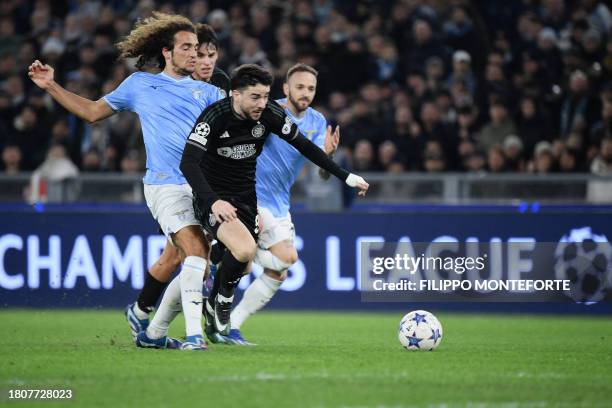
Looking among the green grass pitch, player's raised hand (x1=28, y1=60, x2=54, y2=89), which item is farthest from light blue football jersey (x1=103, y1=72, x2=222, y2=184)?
the green grass pitch

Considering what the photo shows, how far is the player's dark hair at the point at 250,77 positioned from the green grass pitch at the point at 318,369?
189cm

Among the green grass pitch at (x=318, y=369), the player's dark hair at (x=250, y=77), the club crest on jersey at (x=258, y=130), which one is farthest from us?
the club crest on jersey at (x=258, y=130)

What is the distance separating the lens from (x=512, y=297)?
12594mm

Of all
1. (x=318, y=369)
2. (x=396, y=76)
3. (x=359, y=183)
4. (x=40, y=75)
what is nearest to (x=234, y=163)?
(x=359, y=183)

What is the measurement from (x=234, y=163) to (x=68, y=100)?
50.4 inches

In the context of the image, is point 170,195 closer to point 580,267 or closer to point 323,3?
point 580,267

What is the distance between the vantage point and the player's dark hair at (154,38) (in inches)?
328

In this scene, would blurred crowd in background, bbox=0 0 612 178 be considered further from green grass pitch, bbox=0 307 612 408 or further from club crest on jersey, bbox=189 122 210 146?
club crest on jersey, bbox=189 122 210 146

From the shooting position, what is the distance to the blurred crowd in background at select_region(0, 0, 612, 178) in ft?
47.1

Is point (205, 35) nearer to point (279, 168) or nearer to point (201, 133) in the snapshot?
point (279, 168)

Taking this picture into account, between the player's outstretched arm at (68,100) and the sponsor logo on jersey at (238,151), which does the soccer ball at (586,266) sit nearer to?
the sponsor logo on jersey at (238,151)

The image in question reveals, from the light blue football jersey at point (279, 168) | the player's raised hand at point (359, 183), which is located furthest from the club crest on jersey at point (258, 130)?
the light blue football jersey at point (279, 168)

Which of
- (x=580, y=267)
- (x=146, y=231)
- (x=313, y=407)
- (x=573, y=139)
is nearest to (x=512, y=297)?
(x=580, y=267)

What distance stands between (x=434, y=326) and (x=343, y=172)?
130cm
